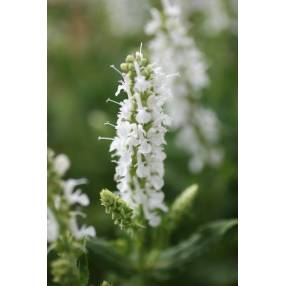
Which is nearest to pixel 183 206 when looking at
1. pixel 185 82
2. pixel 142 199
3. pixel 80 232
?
pixel 142 199

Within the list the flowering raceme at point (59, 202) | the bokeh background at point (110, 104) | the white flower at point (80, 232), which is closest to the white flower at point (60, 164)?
the flowering raceme at point (59, 202)

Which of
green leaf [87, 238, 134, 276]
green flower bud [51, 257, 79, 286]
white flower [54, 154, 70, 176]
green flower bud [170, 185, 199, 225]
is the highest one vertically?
white flower [54, 154, 70, 176]

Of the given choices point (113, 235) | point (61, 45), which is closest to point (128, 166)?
point (113, 235)

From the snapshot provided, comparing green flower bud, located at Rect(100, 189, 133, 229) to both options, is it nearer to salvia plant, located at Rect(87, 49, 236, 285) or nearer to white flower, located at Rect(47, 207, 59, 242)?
salvia plant, located at Rect(87, 49, 236, 285)

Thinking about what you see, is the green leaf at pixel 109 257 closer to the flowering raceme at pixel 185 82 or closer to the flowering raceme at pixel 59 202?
the flowering raceme at pixel 59 202

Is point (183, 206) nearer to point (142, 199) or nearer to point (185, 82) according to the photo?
point (142, 199)

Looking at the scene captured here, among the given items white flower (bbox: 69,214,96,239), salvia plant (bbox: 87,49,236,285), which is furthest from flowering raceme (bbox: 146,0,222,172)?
white flower (bbox: 69,214,96,239)
